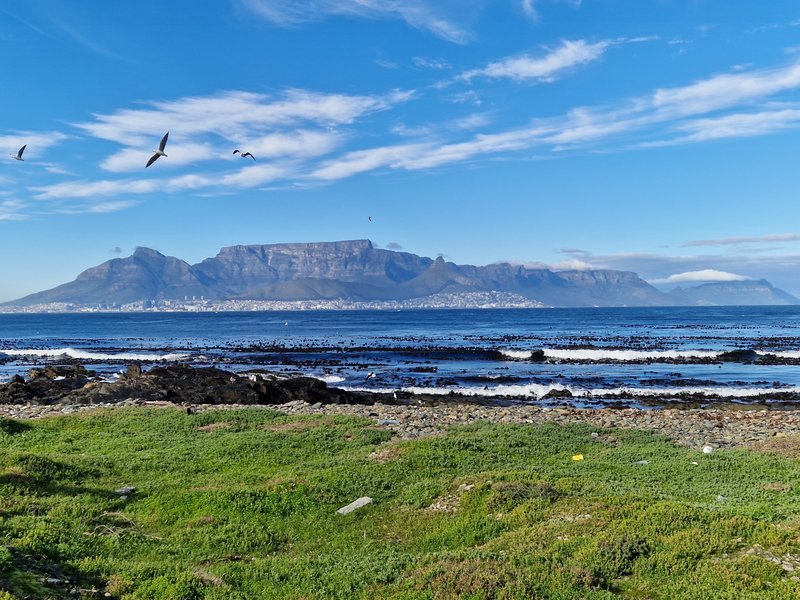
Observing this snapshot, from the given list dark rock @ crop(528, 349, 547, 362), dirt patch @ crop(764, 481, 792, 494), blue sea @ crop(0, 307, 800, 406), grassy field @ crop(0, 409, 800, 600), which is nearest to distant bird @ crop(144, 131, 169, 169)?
grassy field @ crop(0, 409, 800, 600)

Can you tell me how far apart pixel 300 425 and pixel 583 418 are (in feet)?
42.0

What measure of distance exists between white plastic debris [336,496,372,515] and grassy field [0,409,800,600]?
11.2 inches

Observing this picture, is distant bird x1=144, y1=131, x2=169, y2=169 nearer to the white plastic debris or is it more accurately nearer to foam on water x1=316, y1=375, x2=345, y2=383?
the white plastic debris

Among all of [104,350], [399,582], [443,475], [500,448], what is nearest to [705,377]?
[500,448]

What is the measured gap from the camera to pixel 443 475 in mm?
16766

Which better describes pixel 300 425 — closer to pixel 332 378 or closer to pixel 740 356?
pixel 332 378

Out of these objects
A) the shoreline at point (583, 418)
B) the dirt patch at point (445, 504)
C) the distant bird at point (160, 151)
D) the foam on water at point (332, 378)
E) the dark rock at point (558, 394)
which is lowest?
the foam on water at point (332, 378)

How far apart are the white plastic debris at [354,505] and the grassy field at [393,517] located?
28 cm

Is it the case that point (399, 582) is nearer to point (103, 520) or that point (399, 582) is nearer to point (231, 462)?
point (103, 520)

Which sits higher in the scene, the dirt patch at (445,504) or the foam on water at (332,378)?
the dirt patch at (445,504)

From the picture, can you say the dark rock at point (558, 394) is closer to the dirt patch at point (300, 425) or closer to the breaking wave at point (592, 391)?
the breaking wave at point (592, 391)

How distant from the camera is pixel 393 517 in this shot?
1377 cm

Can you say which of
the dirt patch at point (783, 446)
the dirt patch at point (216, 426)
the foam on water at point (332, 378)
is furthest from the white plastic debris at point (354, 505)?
the foam on water at point (332, 378)

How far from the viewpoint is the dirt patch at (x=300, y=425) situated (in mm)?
23653
